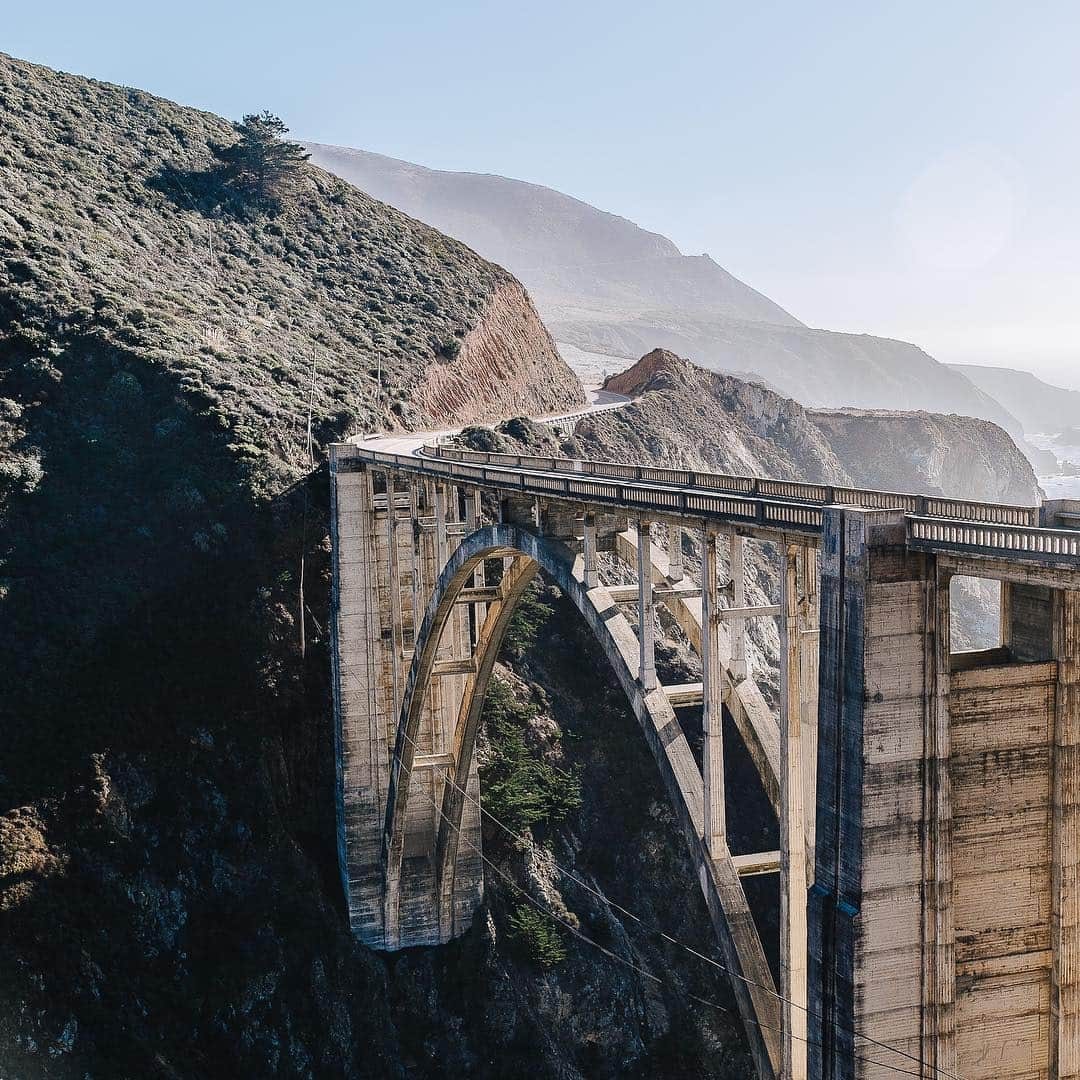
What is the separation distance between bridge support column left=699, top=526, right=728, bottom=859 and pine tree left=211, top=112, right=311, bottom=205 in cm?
5538

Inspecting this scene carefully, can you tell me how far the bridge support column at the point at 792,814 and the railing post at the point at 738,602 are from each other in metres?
1.38

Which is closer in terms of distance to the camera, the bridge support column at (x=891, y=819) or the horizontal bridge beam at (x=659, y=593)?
the bridge support column at (x=891, y=819)

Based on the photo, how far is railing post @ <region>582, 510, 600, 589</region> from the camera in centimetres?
1653

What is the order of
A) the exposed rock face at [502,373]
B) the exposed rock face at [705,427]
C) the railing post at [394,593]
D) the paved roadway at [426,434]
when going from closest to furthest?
the railing post at [394,593]
the paved roadway at [426,434]
the exposed rock face at [502,373]
the exposed rock face at [705,427]

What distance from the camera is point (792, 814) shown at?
37.0 ft

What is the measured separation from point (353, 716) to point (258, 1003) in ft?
25.7

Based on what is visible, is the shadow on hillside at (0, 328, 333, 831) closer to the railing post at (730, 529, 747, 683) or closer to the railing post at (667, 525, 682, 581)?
the railing post at (667, 525, 682, 581)

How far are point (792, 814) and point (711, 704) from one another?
171 centimetres

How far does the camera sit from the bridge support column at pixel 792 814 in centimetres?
1125

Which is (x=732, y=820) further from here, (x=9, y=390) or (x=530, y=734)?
(x=9, y=390)

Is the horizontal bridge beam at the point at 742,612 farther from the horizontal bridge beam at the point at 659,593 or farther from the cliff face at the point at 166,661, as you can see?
the cliff face at the point at 166,661

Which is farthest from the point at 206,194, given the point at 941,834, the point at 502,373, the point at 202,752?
the point at 941,834

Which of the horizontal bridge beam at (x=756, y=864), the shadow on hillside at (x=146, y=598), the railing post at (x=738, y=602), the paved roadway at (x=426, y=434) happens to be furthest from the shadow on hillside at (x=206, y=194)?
the horizontal bridge beam at (x=756, y=864)

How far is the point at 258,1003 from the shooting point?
88.7 feet
